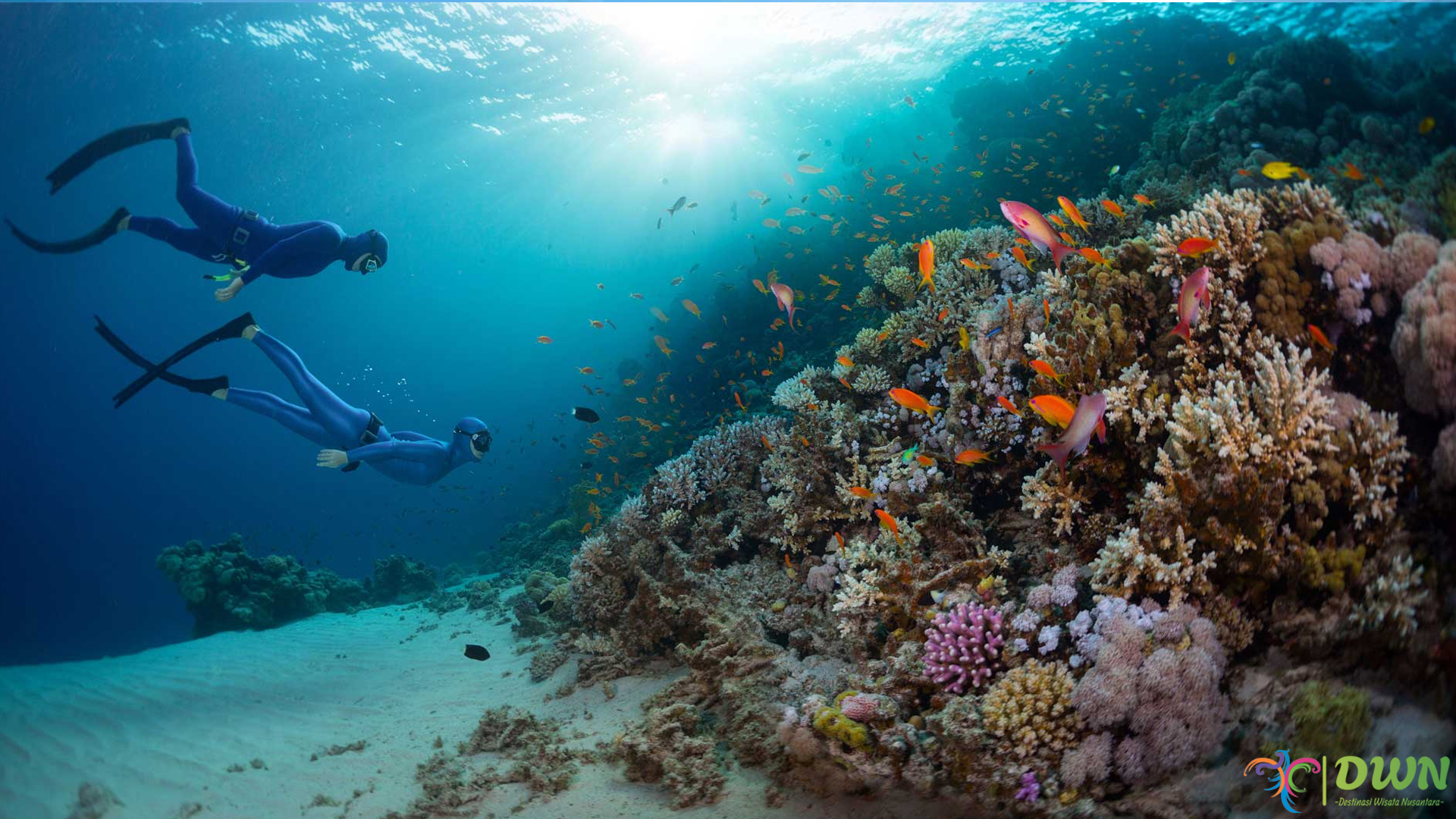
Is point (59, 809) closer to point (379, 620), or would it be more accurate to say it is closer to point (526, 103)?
point (379, 620)

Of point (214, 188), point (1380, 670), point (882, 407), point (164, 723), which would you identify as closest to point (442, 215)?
point (214, 188)

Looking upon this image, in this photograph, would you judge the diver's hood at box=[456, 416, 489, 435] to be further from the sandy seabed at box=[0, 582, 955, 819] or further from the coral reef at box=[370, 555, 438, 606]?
the coral reef at box=[370, 555, 438, 606]

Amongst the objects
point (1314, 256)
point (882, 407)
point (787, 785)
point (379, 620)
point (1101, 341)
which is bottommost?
point (379, 620)

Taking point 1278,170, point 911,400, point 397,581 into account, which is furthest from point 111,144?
point 1278,170

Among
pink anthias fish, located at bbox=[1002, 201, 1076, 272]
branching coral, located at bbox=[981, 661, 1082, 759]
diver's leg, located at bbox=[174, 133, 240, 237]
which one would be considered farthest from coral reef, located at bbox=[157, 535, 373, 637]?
pink anthias fish, located at bbox=[1002, 201, 1076, 272]

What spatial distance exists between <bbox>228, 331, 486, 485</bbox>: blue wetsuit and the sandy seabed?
11.0 feet

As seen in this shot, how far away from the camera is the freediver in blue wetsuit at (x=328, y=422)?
29.1ft

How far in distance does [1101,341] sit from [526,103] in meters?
31.9

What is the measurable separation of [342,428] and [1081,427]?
11555mm

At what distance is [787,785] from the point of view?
11.5ft

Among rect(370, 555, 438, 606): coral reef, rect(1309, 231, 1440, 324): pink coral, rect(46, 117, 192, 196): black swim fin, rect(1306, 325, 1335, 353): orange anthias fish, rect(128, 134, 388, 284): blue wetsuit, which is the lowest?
rect(370, 555, 438, 606): coral reef

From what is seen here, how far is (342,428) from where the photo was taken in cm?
991

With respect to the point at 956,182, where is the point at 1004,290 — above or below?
below

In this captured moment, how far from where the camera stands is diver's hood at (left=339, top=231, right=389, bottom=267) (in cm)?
911
